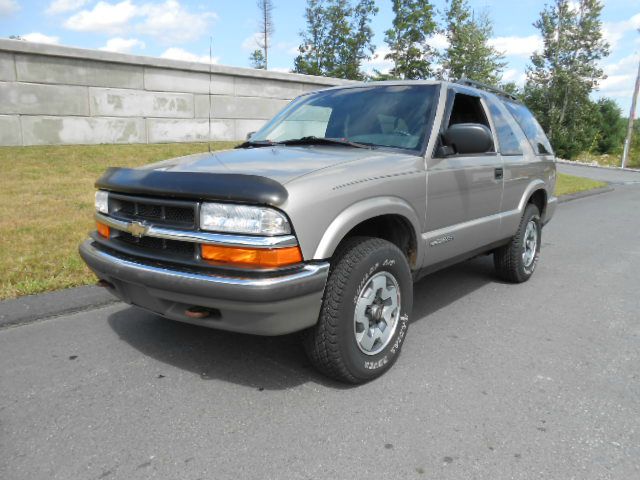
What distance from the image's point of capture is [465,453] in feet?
7.54

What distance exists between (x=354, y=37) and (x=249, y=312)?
1490 inches

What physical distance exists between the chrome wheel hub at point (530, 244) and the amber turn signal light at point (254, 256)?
334 cm

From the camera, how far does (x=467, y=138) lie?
3.35 metres

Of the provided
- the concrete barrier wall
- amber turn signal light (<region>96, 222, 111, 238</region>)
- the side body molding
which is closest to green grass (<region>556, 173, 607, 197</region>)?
the concrete barrier wall

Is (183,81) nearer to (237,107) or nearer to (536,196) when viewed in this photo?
(237,107)

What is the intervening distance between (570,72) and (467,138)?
34063 millimetres

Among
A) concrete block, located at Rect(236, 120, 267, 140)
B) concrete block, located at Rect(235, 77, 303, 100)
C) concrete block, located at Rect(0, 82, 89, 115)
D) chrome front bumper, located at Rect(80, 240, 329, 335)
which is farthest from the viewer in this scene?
concrete block, located at Rect(236, 120, 267, 140)

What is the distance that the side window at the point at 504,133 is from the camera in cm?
452

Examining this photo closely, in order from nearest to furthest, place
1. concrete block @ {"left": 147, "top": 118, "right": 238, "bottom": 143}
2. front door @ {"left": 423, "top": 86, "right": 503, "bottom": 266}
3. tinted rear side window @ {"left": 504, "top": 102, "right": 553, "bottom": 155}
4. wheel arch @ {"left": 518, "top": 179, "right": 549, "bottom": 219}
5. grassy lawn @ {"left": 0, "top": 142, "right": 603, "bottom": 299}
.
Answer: front door @ {"left": 423, "top": 86, "right": 503, "bottom": 266} → grassy lawn @ {"left": 0, "top": 142, "right": 603, "bottom": 299} → wheel arch @ {"left": 518, "top": 179, "right": 549, "bottom": 219} → tinted rear side window @ {"left": 504, "top": 102, "right": 553, "bottom": 155} → concrete block @ {"left": 147, "top": 118, "right": 238, "bottom": 143}

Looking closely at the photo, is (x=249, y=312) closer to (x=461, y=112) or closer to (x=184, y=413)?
(x=184, y=413)

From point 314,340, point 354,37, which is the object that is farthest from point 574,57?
point 314,340

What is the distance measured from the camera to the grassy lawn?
4.48m

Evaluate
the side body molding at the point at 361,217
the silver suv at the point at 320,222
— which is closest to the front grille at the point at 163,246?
the silver suv at the point at 320,222

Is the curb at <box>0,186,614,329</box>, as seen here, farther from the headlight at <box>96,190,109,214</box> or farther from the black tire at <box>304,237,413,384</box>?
the black tire at <box>304,237,413,384</box>
